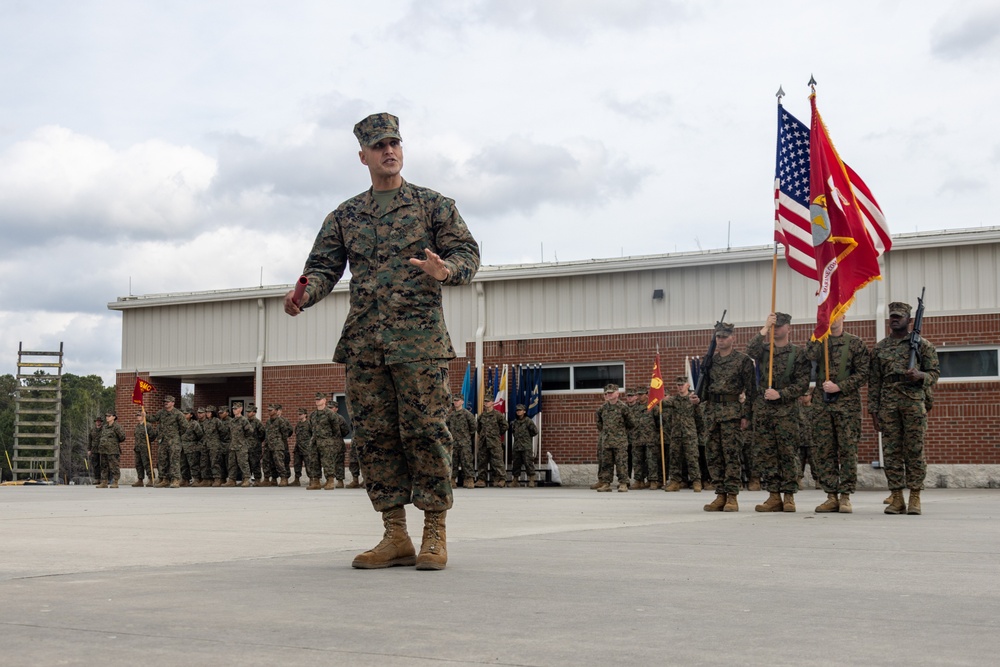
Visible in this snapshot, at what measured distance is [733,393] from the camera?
1219 cm

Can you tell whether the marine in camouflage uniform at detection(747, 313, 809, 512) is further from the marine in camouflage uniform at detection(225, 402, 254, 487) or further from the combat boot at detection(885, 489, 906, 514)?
the marine in camouflage uniform at detection(225, 402, 254, 487)

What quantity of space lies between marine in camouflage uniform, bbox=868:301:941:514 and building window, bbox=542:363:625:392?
48.1 ft

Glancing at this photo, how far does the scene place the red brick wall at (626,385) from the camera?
74.3 feet

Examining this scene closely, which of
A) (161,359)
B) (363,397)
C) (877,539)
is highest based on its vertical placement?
(161,359)

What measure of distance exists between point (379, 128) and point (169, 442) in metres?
23.0

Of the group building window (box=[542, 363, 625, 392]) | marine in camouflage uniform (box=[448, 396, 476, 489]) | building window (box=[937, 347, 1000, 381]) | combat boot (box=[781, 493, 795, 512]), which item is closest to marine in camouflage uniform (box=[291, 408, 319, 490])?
marine in camouflage uniform (box=[448, 396, 476, 489])

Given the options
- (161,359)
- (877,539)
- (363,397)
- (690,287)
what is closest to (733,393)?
(877,539)

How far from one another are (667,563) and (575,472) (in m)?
20.1

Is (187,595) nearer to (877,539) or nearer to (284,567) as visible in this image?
(284,567)

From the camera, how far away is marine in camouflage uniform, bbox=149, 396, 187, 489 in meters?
27.6

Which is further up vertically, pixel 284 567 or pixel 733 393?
pixel 733 393

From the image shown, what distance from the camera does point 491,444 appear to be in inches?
982

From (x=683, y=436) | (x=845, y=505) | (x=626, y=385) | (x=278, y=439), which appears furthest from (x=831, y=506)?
(x=278, y=439)

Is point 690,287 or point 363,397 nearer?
point 363,397
